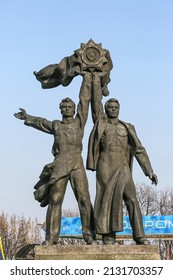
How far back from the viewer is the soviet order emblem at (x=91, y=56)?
45.8ft

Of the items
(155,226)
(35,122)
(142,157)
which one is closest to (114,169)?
(142,157)

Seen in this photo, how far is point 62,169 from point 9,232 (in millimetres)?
48530

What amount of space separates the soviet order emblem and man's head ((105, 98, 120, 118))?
101cm

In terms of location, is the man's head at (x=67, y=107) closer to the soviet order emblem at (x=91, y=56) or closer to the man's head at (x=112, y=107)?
the man's head at (x=112, y=107)

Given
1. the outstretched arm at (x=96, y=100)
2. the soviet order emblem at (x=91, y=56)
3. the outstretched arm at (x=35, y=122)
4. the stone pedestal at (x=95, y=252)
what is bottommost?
the stone pedestal at (x=95, y=252)

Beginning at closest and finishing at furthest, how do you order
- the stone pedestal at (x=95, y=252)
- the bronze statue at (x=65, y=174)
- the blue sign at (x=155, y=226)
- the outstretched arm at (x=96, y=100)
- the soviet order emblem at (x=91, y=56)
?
the stone pedestal at (x=95, y=252) → the bronze statue at (x=65, y=174) → the outstretched arm at (x=96, y=100) → the soviet order emblem at (x=91, y=56) → the blue sign at (x=155, y=226)

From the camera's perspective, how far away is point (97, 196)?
13.1 metres

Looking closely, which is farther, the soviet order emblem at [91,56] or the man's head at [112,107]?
the soviet order emblem at [91,56]

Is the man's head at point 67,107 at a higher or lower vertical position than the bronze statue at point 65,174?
higher

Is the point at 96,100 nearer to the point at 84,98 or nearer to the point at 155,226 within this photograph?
the point at 84,98

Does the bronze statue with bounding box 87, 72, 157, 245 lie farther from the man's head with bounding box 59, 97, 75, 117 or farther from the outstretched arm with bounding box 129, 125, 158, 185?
the man's head with bounding box 59, 97, 75, 117

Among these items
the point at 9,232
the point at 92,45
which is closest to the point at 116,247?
the point at 92,45

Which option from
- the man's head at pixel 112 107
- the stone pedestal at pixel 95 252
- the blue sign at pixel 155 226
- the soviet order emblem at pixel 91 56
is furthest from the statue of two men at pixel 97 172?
the blue sign at pixel 155 226
